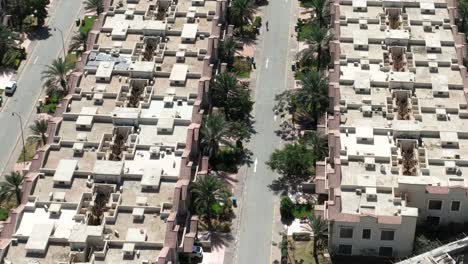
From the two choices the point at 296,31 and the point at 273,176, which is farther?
the point at 296,31

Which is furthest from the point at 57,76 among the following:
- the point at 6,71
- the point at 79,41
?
the point at 6,71

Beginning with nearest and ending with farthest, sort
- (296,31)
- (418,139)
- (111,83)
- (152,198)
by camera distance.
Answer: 1. (152,198)
2. (418,139)
3. (111,83)
4. (296,31)

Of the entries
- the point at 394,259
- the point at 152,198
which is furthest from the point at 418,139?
the point at 152,198

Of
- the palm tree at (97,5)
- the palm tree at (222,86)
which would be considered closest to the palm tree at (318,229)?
the palm tree at (222,86)

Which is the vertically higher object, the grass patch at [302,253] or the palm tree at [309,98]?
the palm tree at [309,98]

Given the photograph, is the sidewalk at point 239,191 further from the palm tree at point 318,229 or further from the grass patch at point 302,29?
the palm tree at point 318,229

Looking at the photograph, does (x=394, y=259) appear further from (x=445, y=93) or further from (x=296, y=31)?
(x=296, y=31)

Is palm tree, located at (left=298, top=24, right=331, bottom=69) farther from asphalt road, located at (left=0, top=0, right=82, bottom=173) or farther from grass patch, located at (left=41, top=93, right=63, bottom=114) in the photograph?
asphalt road, located at (left=0, top=0, right=82, bottom=173)
